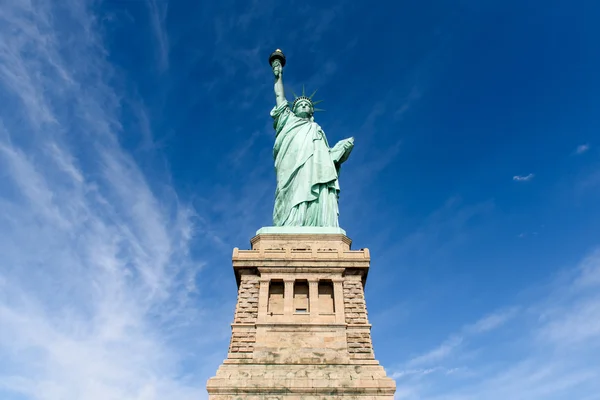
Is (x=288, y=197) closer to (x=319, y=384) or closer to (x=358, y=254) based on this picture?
(x=358, y=254)

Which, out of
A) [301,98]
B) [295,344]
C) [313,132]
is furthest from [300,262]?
[301,98]

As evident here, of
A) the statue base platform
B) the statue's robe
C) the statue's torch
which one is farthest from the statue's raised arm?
the statue base platform

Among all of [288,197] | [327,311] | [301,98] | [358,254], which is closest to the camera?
[327,311]

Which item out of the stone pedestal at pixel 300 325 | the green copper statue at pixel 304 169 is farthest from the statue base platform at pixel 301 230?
the green copper statue at pixel 304 169

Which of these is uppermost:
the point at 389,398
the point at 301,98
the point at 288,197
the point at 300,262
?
the point at 301,98

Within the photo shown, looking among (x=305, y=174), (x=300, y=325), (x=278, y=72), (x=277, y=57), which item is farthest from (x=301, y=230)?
(x=277, y=57)

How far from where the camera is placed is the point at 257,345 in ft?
55.4

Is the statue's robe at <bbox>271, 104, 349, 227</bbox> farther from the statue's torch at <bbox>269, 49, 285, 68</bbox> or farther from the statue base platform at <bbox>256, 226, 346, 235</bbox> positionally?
the statue's torch at <bbox>269, 49, 285, 68</bbox>

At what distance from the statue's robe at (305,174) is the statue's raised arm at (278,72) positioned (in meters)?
1.98

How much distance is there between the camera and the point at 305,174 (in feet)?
78.2

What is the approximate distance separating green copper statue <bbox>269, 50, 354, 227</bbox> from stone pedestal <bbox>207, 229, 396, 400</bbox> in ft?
6.02

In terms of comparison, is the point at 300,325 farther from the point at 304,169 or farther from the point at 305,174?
the point at 304,169

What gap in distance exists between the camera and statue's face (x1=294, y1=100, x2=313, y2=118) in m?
28.3

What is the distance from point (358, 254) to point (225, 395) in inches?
300
